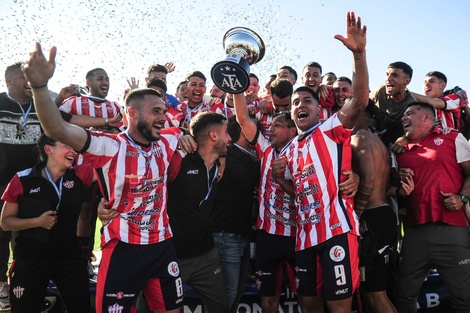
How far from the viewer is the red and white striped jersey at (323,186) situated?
3844 mm

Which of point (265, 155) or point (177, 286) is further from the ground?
point (265, 155)

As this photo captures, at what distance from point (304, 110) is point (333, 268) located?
1462 mm

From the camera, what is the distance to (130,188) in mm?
3527

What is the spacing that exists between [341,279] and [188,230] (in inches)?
56.3

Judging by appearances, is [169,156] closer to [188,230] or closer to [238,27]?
[188,230]

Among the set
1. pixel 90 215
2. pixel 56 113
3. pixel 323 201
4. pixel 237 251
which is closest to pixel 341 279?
pixel 323 201

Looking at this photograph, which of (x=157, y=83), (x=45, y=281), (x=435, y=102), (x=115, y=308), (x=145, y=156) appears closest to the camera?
(x=115, y=308)

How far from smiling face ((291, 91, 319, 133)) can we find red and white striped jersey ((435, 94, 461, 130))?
251cm

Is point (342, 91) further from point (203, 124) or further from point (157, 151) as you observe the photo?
point (157, 151)

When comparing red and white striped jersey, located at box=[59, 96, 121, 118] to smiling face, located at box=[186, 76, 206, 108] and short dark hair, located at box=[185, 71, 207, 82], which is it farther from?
short dark hair, located at box=[185, 71, 207, 82]

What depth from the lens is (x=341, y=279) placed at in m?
3.73

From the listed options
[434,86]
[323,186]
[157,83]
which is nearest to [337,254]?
[323,186]

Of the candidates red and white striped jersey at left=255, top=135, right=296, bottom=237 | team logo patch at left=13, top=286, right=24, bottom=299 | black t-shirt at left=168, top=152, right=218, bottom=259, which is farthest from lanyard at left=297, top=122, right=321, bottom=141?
team logo patch at left=13, top=286, right=24, bottom=299

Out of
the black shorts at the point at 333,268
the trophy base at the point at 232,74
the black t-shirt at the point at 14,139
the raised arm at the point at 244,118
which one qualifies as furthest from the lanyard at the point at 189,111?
the black shorts at the point at 333,268
